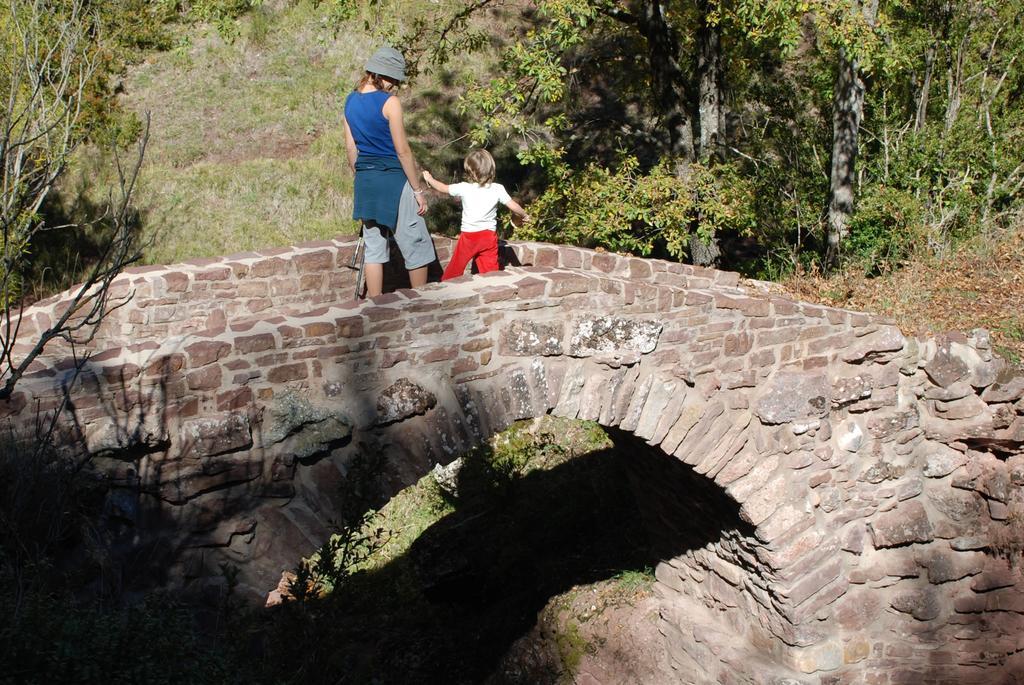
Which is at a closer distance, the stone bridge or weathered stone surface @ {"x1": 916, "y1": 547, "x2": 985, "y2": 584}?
the stone bridge

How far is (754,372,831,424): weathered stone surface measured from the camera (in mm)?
6180

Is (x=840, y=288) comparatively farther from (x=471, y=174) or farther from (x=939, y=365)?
(x=471, y=174)

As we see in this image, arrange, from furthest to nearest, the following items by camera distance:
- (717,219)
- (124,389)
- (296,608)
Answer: (717,219) < (296,608) < (124,389)

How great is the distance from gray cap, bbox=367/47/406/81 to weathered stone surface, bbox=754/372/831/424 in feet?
10.4

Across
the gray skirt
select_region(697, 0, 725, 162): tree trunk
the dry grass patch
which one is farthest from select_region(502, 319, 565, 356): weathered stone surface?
select_region(697, 0, 725, 162): tree trunk

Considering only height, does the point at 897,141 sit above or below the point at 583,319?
above

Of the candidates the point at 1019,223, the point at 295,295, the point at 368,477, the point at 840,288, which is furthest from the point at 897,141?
the point at 368,477

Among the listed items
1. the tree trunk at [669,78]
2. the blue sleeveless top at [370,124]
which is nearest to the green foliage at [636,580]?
the tree trunk at [669,78]

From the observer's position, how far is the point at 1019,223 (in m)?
8.19

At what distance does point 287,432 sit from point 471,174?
2.61 metres

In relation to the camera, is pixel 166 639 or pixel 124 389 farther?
pixel 124 389

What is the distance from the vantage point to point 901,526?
22.2ft

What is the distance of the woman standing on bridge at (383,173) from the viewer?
5844 mm

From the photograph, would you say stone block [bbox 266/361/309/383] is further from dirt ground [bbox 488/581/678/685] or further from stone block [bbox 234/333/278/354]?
dirt ground [bbox 488/581/678/685]
